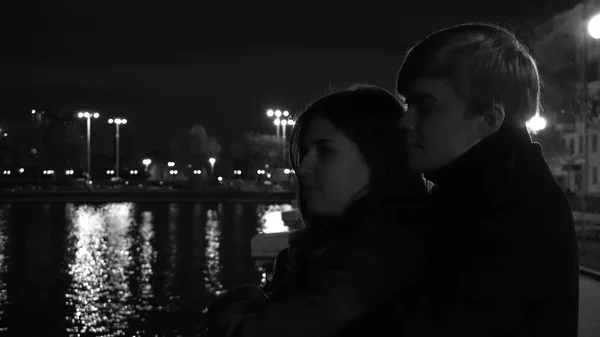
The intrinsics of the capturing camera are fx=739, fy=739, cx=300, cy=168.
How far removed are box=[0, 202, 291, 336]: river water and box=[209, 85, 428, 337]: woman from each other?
1035 centimetres

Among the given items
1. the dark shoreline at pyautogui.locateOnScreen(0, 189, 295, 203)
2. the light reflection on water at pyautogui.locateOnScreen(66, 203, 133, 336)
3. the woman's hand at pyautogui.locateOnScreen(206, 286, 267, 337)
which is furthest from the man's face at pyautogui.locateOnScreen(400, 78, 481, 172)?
the dark shoreline at pyautogui.locateOnScreen(0, 189, 295, 203)

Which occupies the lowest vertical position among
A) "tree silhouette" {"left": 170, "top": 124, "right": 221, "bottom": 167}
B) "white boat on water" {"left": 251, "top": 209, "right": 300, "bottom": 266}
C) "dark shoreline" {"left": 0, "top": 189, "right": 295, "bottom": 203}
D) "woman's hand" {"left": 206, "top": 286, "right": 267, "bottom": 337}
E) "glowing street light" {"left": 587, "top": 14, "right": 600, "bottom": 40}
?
"dark shoreline" {"left": 0, "top": 189, "right": 295, "bottom": 203}

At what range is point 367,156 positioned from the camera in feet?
4.95

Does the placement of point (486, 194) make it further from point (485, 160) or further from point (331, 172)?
point (331, 172)

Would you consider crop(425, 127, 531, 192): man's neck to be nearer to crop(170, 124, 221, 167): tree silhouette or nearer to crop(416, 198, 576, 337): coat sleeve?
crop(416, 198, 576, 337): coat sleeve

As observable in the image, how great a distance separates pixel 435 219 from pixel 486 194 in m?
0.12

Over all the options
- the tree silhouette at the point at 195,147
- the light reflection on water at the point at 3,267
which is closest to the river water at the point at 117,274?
the light reflection on water at the point at 3,267

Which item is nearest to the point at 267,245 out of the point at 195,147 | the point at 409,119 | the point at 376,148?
the point at 376,148

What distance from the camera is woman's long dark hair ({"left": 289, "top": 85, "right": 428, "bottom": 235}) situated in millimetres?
1452

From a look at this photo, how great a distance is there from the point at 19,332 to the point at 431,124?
1163cm

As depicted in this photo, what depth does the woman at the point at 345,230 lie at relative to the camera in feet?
4.36

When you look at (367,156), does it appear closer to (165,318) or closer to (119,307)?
(165,318)

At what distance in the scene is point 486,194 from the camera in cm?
126

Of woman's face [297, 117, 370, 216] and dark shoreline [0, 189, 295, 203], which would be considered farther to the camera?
dark shoreline [0, 189, 295, 203]
